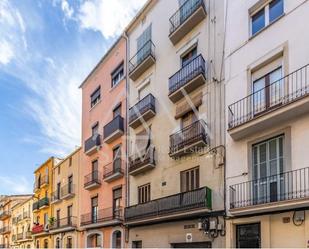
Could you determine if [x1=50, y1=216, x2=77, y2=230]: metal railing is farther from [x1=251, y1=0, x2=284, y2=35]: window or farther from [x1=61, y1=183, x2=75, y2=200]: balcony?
[x1=251, y1=0, x2=284, y2=35]: window

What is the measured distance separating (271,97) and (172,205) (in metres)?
6.28

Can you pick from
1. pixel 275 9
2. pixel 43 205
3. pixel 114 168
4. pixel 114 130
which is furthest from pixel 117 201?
pixel 43 205

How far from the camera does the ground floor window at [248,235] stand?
41.6 feet

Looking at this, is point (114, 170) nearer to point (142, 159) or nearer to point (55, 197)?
point (142, 159)

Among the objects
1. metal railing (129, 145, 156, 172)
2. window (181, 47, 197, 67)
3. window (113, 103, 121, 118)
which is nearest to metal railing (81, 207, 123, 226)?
metal railing (129, 145, 156, 172)

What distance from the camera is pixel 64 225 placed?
2927cm

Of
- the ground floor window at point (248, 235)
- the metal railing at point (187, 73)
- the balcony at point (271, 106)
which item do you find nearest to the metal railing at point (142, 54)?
the metal railing at point (187, 73)

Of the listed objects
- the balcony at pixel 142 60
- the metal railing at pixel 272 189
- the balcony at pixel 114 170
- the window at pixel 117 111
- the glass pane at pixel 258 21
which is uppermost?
the balcony at pixel 142 60

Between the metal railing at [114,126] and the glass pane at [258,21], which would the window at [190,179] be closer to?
the glass pane at [258,21]

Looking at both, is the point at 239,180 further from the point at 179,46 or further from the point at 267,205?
the point at 179,46

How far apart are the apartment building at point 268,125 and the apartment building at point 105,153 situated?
9.27 m

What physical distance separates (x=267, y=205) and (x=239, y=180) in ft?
6.81

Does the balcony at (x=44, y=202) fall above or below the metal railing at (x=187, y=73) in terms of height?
below

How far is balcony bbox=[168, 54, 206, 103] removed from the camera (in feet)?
53.7
